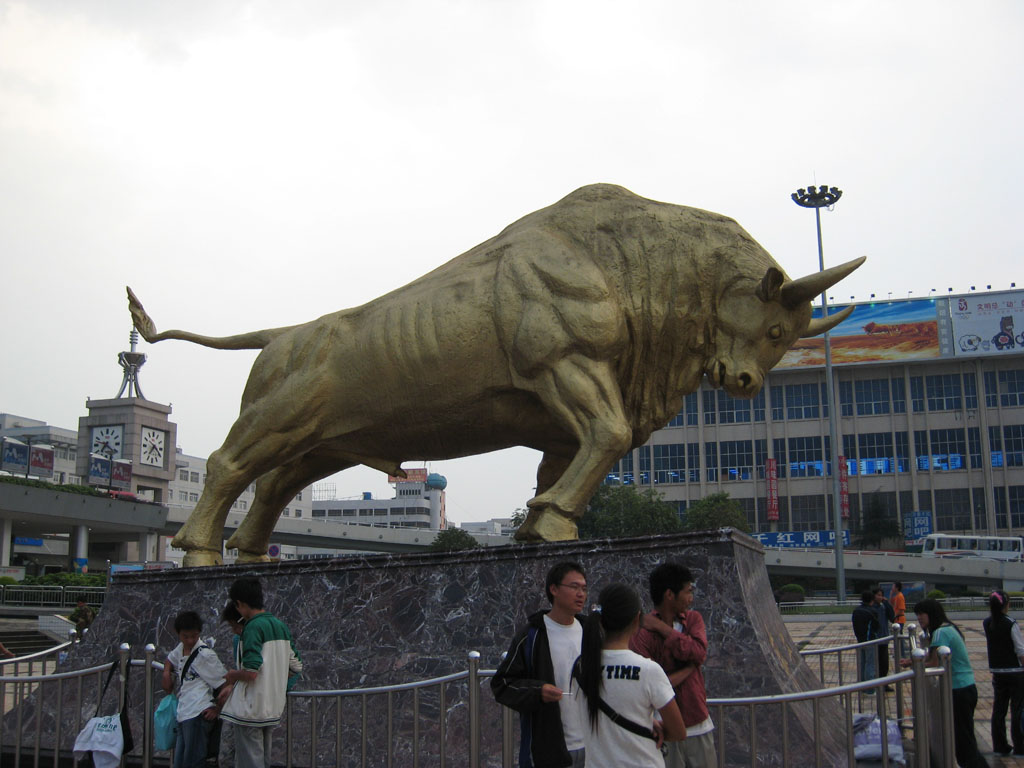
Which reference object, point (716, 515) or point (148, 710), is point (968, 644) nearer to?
point (148, 710)

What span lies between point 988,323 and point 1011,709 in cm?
5149

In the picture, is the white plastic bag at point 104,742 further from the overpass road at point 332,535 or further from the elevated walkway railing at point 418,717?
the overpass road at point 332,535

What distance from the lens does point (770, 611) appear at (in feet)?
22.2

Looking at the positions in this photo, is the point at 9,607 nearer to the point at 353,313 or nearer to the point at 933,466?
the point at 353,313

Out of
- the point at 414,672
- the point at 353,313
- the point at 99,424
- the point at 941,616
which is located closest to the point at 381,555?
the point at 414,672

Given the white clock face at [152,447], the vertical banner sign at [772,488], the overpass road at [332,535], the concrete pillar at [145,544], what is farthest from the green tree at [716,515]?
A: the white clock face at [152,447]

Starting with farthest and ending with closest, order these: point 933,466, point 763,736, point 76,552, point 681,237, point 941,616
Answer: point 933,466, point 76,552, point 681,237, point 941,616, point 763,736

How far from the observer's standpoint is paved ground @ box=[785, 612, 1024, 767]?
8680 millimetres

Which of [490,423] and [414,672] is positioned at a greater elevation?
[490,423]

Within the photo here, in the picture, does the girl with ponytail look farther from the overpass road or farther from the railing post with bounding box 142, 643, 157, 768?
the overpass road

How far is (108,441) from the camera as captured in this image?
5300 cm

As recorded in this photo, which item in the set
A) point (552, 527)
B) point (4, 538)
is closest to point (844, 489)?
point (4, 538)

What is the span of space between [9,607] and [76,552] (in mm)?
15944

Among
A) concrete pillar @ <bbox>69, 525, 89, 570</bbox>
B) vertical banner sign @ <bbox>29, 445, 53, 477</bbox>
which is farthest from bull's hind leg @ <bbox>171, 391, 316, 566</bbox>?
vertical banner sign @ <bbox>29, 445, 53, 477</bbox>
